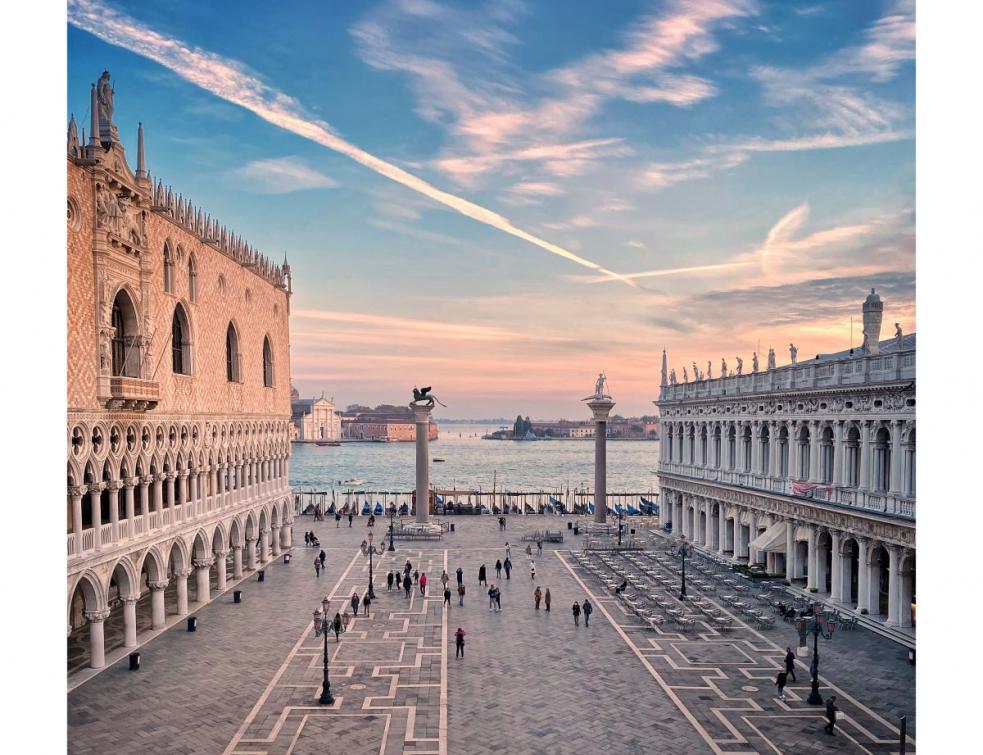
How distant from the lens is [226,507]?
3528 centimetres

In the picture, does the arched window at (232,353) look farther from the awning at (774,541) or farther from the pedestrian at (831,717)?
the pedestrian at (831,717)

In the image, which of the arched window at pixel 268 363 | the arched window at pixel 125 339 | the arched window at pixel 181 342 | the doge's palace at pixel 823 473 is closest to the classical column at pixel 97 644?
the arched window at pixel 125 339

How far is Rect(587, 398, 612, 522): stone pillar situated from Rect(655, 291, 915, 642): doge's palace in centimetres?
826

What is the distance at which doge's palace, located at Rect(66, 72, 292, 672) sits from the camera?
22500mm

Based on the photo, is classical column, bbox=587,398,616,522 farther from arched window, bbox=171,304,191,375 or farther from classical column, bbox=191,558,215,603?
arched window, bbox=171,304,191,375

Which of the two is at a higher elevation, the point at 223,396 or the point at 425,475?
the point at 223,396

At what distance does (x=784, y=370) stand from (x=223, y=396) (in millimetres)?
27456

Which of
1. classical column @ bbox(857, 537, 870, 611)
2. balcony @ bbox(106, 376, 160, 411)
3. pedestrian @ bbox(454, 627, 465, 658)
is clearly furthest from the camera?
classical column @ bbox(857, 537, 870, 611)

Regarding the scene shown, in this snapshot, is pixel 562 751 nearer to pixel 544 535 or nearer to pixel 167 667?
pixel 167 667

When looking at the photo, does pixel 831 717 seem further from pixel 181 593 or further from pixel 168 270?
pixel 168 270

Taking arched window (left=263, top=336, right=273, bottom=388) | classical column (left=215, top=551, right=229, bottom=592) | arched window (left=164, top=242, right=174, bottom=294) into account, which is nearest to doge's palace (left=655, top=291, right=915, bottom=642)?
classical column (left=215, top=551, right=229, bottom=592)
